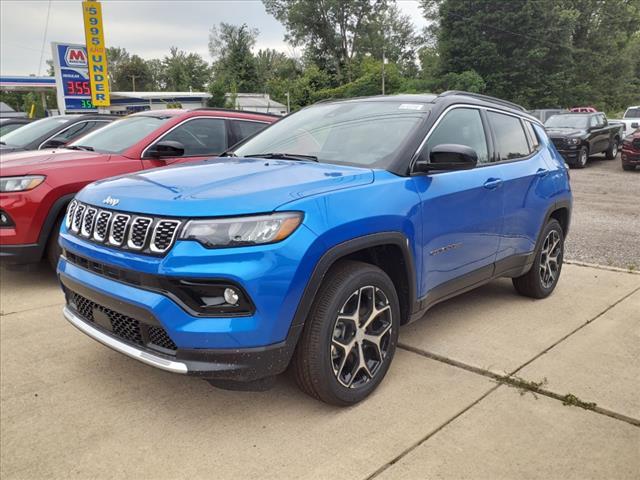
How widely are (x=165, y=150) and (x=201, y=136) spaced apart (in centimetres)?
87

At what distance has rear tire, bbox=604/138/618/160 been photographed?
62.6 feet

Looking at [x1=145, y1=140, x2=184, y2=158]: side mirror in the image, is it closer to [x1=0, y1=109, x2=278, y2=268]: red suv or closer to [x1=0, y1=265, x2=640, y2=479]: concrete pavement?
[x1=0, y1=109, x2=278, y2=268]: red suv

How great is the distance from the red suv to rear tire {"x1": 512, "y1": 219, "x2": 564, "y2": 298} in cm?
345

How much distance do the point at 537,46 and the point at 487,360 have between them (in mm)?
40360

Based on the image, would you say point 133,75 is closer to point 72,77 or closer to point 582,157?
point 72,77

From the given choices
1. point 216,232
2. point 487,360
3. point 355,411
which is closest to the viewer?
point 216,232

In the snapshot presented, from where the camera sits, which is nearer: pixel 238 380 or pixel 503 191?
pixel 238 380

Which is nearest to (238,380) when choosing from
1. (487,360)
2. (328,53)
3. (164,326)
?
(164,326)

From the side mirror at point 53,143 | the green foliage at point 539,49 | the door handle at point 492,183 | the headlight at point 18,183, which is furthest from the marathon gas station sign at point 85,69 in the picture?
the green foliage at point 539,49

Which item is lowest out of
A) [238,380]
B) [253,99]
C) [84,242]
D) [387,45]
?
[238,380]

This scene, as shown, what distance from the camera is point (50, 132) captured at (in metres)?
8.14

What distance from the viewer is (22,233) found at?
486 centimetres

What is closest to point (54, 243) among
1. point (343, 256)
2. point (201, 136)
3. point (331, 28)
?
point (201, 136)

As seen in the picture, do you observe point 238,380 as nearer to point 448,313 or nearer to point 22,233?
point 448,313
